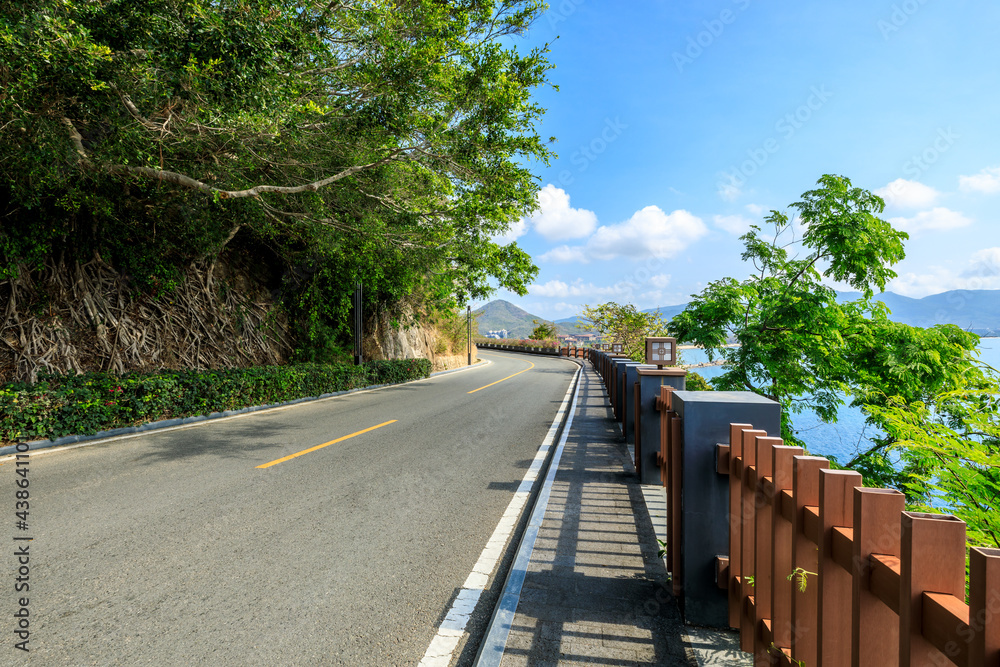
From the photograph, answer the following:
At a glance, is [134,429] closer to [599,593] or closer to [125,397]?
[125,397]

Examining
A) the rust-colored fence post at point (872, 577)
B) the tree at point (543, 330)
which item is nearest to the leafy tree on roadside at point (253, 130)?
the rust-colored fence post at point (872, 577)

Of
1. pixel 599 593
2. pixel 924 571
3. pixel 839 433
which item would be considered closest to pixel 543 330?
pixel 839 433

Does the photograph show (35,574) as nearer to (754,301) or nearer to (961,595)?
(961,595)

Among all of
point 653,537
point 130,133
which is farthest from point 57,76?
point 653,537

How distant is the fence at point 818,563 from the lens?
1.17m

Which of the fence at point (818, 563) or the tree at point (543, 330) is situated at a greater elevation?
the tree at point (543, 330)

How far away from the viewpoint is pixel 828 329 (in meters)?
8.15

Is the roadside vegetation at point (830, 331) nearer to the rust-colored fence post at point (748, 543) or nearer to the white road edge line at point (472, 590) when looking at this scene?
the white road edge line at point (472, 590)

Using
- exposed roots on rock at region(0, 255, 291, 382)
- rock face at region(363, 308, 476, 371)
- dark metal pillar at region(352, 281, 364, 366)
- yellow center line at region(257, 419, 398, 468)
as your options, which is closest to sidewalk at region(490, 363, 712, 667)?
yellow center line at region(257, 419, 398, 468)

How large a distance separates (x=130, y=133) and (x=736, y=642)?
10636 millimetres

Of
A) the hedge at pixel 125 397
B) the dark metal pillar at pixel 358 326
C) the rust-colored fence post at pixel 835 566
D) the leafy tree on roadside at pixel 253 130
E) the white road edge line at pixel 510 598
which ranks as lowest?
the white road edge line at pixel 510 598

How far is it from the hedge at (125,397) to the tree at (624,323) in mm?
21364

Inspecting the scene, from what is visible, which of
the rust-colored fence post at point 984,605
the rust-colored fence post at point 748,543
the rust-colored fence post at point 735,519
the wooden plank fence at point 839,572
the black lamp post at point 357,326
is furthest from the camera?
the black lamp post at point 357,326

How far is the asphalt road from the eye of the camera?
2824mm
